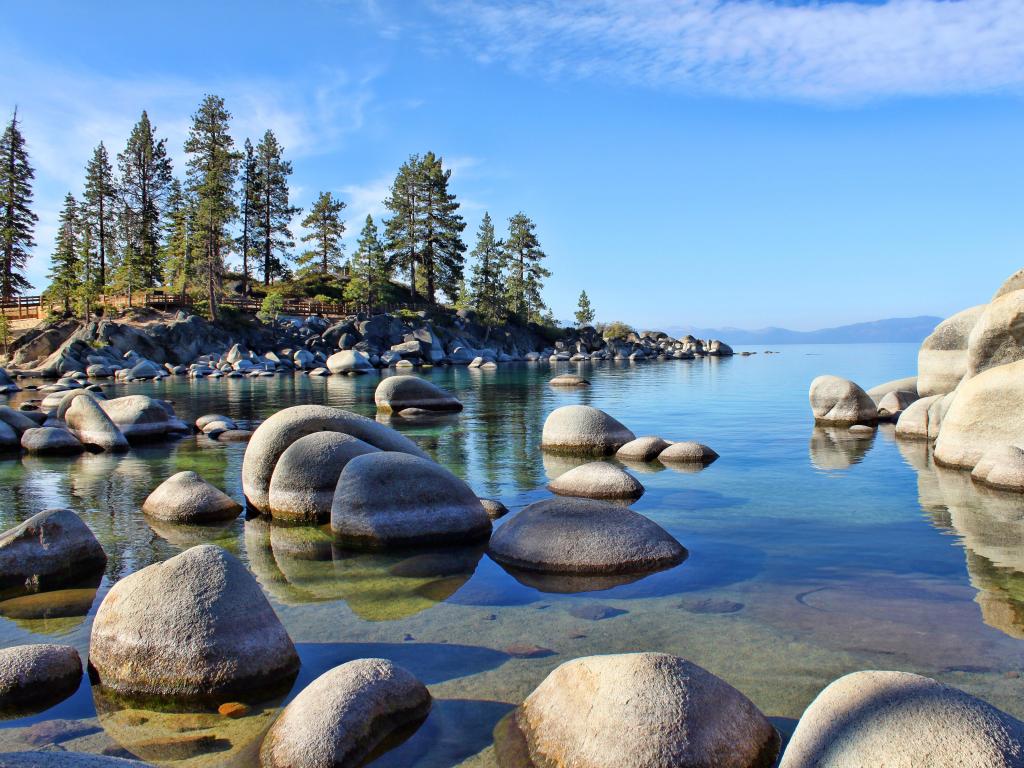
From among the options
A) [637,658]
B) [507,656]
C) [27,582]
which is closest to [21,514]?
[27,582]

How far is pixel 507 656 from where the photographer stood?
21.6 feet

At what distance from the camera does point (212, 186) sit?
6544 cm

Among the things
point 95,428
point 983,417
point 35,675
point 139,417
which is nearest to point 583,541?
point 35,675

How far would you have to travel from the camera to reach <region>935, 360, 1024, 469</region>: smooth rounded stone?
47.2ft

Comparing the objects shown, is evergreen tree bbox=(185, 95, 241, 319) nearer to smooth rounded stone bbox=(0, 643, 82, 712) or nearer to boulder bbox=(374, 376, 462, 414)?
boulder bbox=(374, 376, 462, 414)

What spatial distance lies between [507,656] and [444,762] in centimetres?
166

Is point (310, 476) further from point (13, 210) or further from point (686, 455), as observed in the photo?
point (13, 210)

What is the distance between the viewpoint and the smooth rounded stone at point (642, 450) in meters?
17.1

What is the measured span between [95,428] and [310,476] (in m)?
10.8

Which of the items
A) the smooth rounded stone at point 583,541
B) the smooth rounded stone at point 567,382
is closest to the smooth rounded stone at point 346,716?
the smooth rounded stone at point 583,541

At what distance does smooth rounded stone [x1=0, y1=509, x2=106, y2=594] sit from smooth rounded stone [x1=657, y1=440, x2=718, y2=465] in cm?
1156

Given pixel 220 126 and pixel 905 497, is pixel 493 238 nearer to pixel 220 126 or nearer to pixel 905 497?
pixel 220 126

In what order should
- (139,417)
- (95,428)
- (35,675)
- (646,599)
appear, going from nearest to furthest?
(35,675)
(646,599)
(95,428)
(139,417)

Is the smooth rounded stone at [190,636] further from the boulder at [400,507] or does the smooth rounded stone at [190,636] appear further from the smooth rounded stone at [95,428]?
the smooth rounded stone at [95,428]
